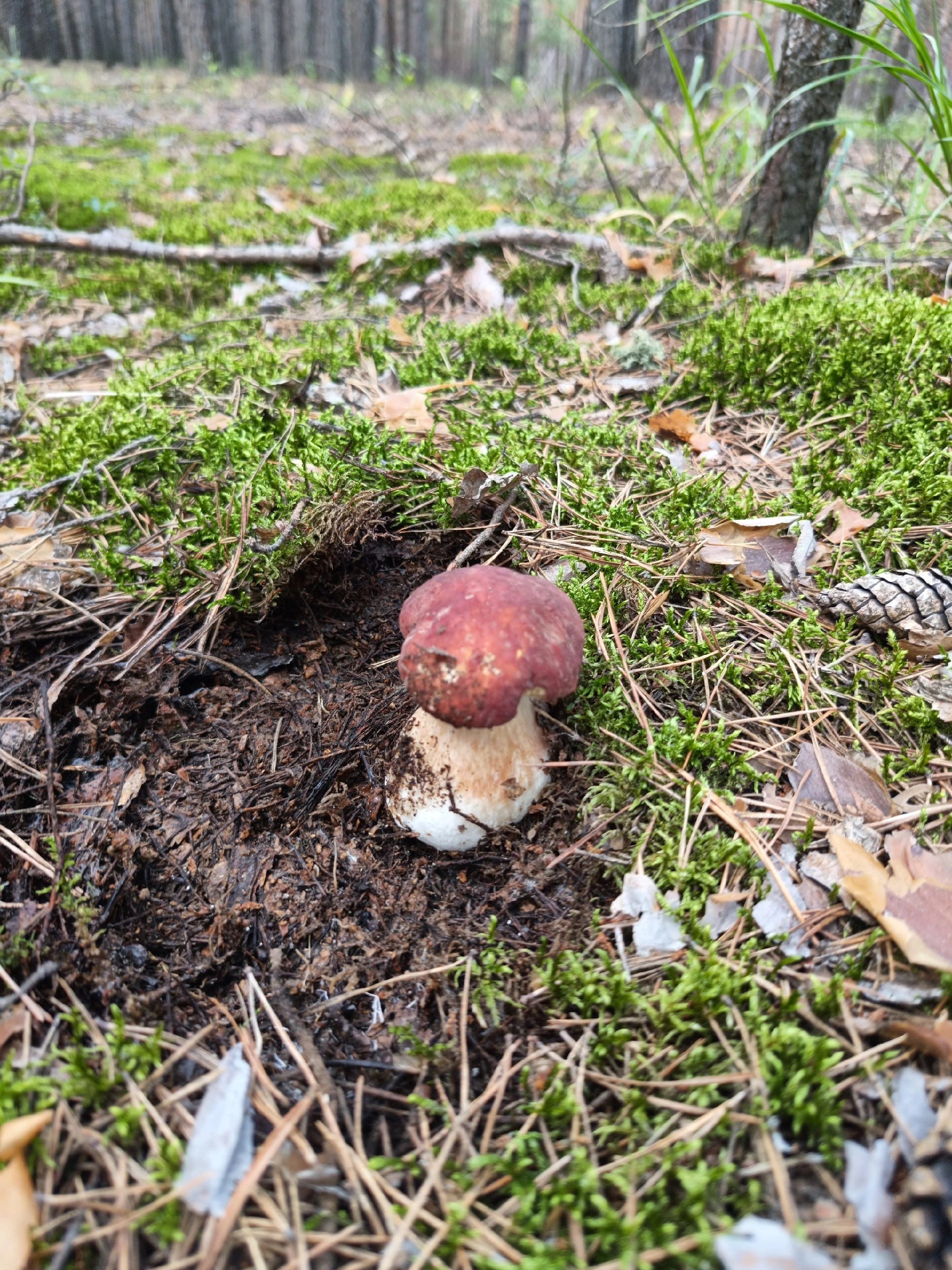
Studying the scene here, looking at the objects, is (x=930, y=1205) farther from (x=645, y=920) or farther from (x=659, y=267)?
(x=659, y=267)

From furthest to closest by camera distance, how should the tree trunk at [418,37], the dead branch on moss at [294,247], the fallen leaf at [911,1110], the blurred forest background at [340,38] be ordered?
the tree trunk at [418,37] < the blurred forest background at [340,38] < the dead branch on moss at [294,247] < the fallen leaf at [911,1110]

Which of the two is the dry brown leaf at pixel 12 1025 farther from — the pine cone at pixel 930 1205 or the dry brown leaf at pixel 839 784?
the dry brown leaf at pixel 839 784

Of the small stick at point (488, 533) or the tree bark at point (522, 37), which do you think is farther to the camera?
the tree bark at point (522, 37)

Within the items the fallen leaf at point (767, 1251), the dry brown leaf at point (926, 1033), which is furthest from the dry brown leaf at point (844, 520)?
the fallen leaf at point (767, 1251)

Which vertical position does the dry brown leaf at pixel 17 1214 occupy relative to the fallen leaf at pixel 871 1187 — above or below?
below

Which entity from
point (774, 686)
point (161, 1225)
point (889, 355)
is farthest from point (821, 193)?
point (161, 1225)

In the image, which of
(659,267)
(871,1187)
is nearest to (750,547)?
(871,1187)

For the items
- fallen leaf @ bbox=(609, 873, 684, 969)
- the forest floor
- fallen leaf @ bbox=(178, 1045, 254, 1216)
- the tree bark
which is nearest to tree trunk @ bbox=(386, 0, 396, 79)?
the tree bark

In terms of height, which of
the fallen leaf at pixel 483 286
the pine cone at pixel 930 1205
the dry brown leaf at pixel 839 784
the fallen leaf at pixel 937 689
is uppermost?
the fallen leaf at pixel 483 286

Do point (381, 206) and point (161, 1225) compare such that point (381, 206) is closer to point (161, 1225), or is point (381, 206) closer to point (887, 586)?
point (887, 586)
